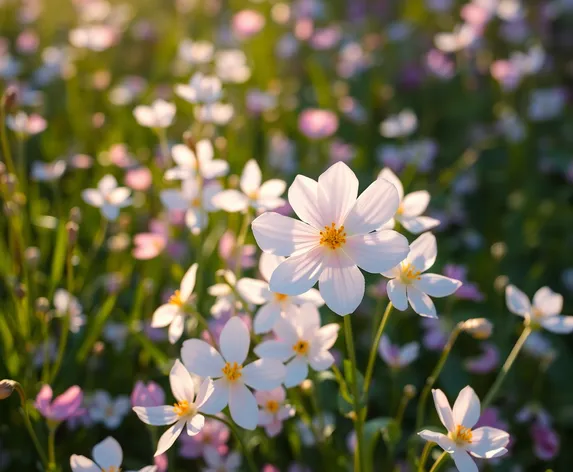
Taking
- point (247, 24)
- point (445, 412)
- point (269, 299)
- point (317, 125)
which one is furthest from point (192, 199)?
point (247, 24)

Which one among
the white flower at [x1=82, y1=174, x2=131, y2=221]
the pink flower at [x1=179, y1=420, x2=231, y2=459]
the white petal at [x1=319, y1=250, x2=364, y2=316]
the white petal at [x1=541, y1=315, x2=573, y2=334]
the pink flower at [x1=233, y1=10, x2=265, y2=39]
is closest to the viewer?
the white petal at [x1=319, y1=250, x2=364, y2=316]

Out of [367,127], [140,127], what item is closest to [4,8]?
[140,127]

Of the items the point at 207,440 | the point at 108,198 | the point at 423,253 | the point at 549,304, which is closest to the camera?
the point at 423,253

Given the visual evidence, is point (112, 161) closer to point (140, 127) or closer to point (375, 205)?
point (140, 127)

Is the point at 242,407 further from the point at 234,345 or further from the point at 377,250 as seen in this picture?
the point at 377,250

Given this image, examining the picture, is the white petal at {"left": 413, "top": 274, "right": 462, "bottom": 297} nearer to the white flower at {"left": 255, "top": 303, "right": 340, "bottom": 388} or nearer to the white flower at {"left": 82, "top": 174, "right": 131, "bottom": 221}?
the white flower at {"left": 255, "top": 303, "right": 340, "bottom": 388}

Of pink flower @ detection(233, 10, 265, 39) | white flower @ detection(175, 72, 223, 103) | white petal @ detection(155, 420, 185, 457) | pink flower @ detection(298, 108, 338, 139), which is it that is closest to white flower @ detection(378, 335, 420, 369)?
white petal @ detection(155, 420, 185, 457)

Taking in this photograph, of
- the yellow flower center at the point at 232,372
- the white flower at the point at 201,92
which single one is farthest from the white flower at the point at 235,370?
the white flower at the point at 201,92
